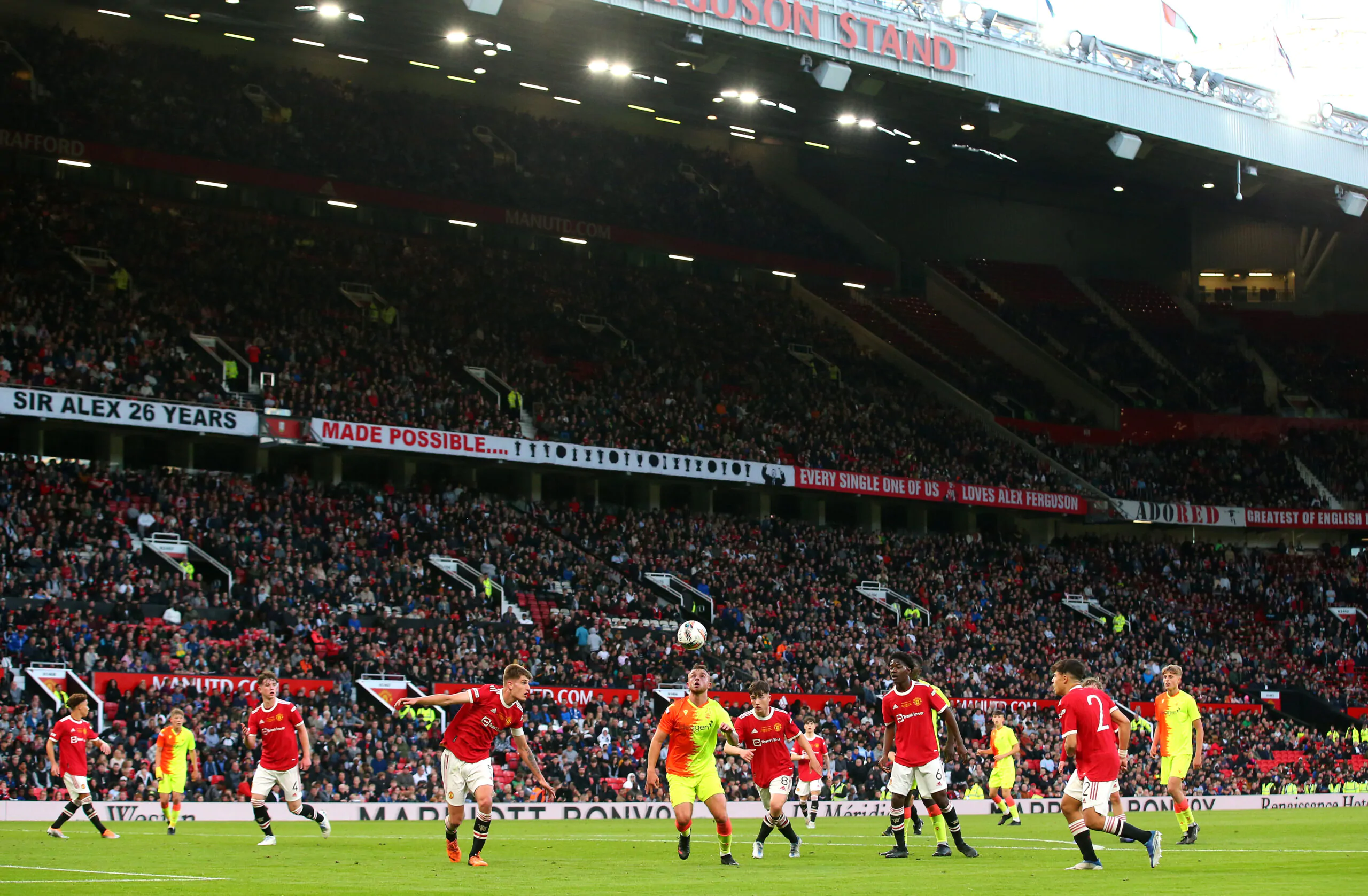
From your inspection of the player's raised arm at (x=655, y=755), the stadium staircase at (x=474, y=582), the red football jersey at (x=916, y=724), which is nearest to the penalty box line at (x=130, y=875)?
the player's raised arm at (x=655, y=755)

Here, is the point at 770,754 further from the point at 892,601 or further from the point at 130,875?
the point at 892,601

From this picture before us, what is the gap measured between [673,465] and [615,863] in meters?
33.8

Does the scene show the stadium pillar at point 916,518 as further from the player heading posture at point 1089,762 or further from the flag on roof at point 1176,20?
the player heading posture at point 1089,762

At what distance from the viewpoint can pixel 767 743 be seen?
2097cm

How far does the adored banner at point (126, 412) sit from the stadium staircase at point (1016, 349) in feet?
120

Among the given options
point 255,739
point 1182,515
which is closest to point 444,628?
point 255,739

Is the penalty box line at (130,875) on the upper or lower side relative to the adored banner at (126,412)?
lower

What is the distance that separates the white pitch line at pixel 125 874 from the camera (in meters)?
15.8

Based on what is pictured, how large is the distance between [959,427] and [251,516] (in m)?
29.6

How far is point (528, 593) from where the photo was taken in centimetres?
4616

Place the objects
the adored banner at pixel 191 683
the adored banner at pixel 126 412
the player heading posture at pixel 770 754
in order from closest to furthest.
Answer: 1. the player heading posture at pixel 770 754
2. the adored banner at pixel 191 683
3. the adored banner at pixel 126 412

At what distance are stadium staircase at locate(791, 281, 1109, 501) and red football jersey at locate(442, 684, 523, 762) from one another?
48536 millimetres

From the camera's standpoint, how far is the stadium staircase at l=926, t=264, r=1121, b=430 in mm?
70938

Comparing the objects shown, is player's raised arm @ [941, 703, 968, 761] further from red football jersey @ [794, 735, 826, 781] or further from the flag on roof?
the flag on roof
